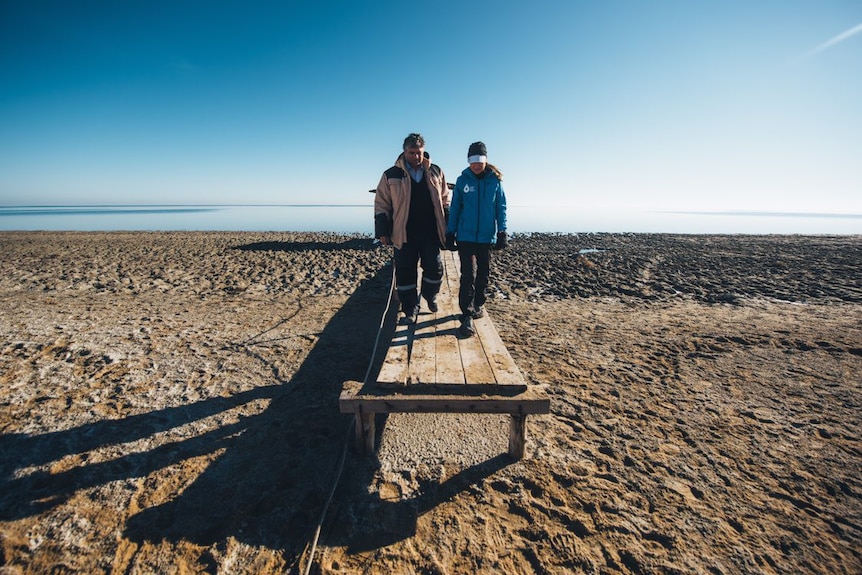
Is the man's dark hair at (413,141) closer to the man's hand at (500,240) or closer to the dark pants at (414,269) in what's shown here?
the dark pants at (414,269)

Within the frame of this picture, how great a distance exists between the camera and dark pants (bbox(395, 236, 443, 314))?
16.1ft

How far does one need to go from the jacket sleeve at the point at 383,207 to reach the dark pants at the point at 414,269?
13.2 inches

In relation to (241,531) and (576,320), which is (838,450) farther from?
(241,531)

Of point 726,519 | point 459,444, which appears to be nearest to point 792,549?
point 726,519

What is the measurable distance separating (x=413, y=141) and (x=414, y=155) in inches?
6.3

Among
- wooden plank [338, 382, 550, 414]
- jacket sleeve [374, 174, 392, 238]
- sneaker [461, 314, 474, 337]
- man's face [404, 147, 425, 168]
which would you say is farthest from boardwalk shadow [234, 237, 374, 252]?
wooden plank [338, 382, 550, 414]

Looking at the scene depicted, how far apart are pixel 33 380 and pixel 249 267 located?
27.9ft

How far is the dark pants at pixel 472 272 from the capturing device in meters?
4.68

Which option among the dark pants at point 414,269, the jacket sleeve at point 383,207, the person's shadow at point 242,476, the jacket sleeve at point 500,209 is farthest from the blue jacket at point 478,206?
the person's shadow at point 242,476

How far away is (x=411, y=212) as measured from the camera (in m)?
4.79

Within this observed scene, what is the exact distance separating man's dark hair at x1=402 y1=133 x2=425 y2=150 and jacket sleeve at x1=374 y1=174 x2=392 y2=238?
471mm

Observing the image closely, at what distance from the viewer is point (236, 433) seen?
3.83 metres

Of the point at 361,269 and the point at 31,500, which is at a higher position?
the point at 361,269

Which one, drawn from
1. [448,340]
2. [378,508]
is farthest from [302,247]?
[378,508]
